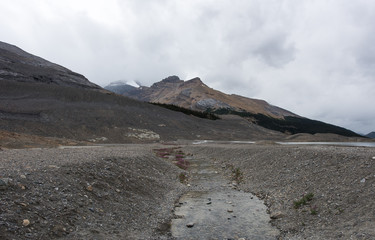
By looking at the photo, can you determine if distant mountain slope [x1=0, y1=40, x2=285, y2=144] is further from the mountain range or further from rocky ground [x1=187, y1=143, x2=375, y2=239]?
rocky ground [x1=187, y1=143, x2=375, y2=239]

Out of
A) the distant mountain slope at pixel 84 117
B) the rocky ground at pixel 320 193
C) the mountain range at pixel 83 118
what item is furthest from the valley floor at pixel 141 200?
the distant mountain slope at pixel 84 117

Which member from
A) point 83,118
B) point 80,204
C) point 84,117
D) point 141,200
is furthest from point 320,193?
point 84,117

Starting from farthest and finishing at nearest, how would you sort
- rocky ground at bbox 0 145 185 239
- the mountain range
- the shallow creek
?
the mountain range
the shallow creek
rocky ground at bbox 0 145 185 239

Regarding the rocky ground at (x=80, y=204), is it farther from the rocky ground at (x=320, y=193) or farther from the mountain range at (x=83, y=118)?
the mountain range at (x=83, y=118)

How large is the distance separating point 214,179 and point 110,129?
68327 millimetres

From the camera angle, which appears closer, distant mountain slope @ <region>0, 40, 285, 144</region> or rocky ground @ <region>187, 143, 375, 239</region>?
rocky ground @ <region>187, 143, 375, 239</region>

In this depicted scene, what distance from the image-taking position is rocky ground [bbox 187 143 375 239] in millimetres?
10734

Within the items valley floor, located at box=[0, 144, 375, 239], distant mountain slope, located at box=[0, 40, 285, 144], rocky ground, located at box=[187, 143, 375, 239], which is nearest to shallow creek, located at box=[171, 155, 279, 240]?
valley floor, located at box=[0, 144, 375, 239]

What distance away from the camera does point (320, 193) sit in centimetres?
1451

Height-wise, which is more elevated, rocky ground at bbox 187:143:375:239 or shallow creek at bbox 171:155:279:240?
rocky ground at bbox 187:143:375:239

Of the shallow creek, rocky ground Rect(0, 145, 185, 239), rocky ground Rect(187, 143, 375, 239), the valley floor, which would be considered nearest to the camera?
rocky ground Rect(0, 145, 185, 239)

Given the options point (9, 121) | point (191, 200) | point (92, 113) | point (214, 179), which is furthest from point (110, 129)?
point (191, 200)

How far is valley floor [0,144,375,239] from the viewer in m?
9.34

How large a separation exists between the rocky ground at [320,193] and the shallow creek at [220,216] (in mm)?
862
